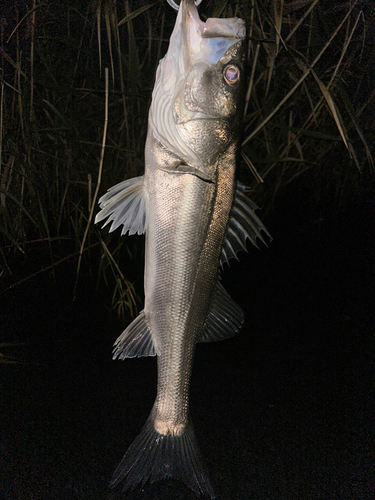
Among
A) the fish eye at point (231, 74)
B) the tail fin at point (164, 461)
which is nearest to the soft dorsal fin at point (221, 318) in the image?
the tail fin at point (164, 461)

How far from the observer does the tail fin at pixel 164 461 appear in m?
1.18

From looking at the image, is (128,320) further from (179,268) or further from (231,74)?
(231,74)

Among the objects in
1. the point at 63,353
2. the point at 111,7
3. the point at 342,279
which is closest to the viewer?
the point at 111,7

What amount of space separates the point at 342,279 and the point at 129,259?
1430mm

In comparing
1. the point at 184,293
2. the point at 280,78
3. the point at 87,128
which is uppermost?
the point at 280,78

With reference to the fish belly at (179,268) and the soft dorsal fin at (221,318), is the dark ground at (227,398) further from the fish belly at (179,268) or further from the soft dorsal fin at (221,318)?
the soft dorsal fin at (221,318)

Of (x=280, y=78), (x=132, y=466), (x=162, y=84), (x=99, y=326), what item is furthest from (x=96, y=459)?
(x=280, y=78)

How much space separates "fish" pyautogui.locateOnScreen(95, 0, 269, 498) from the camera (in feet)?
3.51

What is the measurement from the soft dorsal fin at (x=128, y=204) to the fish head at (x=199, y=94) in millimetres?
172

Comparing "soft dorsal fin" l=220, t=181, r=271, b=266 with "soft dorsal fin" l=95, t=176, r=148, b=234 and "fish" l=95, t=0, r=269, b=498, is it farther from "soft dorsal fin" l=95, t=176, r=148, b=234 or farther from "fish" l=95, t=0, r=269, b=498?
"soft dorsal fin" l=95, t=176, r=148, b=234

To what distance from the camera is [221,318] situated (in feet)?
4.12

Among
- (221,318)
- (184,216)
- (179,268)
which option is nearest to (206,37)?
(184,216)

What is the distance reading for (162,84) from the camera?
1075 millimetres

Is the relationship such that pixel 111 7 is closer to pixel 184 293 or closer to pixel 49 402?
pixel 184 293
